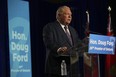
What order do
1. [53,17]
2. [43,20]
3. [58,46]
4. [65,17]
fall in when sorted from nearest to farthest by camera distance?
1. [58,46]
2. [65,17]
3. [43,20]
4. [53,17]

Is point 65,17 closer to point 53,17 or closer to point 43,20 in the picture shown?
point 43,20

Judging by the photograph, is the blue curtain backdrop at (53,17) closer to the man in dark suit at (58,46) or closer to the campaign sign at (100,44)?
the man in dark suit at (58,46)

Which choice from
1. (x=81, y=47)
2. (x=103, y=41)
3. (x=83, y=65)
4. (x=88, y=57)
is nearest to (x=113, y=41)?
(x=103, y=41)

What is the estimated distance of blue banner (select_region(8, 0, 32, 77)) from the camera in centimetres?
502

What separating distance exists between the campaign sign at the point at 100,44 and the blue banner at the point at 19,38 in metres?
1.54

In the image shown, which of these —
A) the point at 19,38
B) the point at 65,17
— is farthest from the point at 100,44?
the point at 19,38

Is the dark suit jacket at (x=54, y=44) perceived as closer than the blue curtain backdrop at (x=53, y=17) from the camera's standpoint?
Yes

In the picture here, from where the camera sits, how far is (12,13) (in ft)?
16.8

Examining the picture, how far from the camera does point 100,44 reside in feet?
13.1

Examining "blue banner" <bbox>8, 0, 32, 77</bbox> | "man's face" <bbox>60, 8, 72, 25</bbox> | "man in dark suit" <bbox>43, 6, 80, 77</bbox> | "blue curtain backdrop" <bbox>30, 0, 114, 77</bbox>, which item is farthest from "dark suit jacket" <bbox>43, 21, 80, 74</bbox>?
"blue curtain backdrop" <bbox>30, 0, 114, 77</bbox>

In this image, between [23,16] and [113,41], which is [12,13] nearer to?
[23,16]

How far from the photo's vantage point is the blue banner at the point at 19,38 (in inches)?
198

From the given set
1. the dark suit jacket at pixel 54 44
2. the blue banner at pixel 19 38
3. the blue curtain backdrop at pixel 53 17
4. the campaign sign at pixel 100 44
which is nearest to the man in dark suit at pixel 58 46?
the dark suit jacket at pixel 54 44

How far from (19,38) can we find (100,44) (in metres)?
1.56
